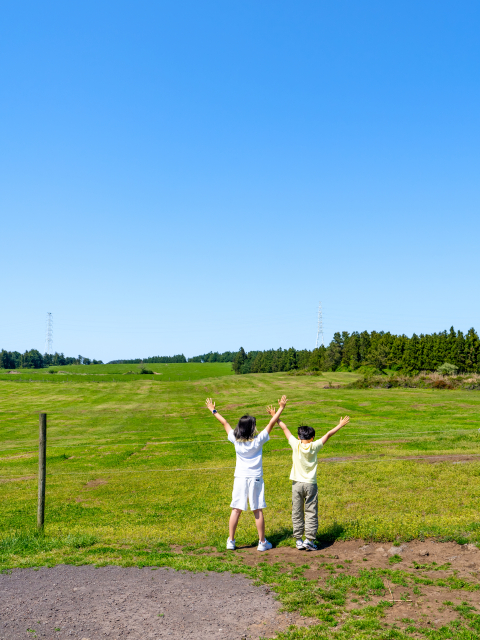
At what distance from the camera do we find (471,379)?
71.4 m

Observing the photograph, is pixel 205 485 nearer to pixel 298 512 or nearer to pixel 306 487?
pixel 298 512

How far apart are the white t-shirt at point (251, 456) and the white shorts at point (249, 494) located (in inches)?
4.5

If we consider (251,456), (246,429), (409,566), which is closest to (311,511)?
(251,456)

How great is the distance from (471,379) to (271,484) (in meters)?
62.8

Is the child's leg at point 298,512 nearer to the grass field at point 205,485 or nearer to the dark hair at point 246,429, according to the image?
the grass field at point 205,485

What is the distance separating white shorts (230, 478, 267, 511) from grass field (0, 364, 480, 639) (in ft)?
3.50

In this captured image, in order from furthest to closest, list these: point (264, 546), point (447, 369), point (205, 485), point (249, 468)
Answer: point (447, 369), point (205, 485), point (264, 546), point (249, 468)

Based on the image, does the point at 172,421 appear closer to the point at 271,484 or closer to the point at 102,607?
the point at 271,484

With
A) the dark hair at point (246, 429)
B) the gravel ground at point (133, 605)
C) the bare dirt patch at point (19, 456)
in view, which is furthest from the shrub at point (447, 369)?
the gravel ground at point (133, 605)

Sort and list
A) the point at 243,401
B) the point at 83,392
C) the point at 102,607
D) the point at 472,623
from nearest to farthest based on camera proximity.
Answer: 1. the point at 472,623
2. the point at 102,607
3. the point at 243,401
4. the point at 83,392

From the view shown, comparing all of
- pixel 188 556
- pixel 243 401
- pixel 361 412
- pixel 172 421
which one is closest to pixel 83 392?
pixel 243 401

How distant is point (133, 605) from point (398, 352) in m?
109

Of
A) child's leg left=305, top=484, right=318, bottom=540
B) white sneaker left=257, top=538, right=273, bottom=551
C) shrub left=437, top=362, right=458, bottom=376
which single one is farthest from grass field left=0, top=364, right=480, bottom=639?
shrub left=437, top=362, right=458, bottom=376

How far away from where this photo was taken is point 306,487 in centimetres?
988
